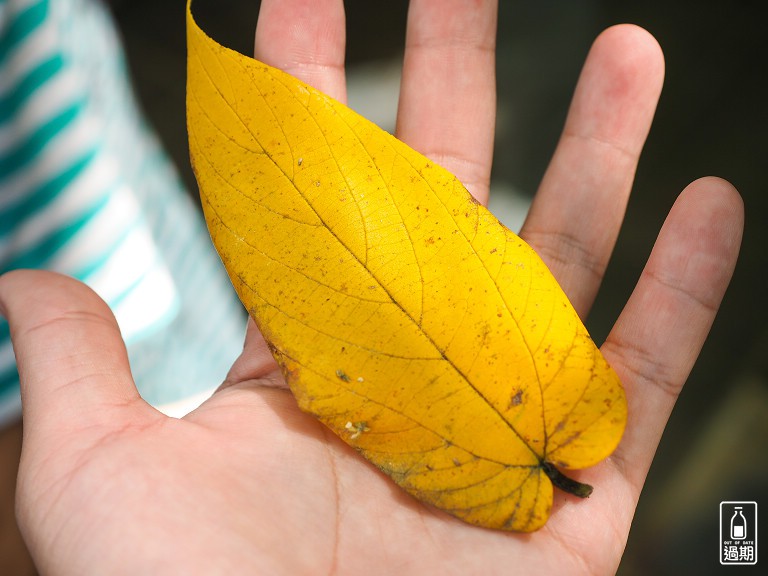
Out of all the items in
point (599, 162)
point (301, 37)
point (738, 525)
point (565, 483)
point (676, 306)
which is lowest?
point (738, 525)

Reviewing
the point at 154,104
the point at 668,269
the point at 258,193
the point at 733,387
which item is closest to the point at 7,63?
the point at 154,104

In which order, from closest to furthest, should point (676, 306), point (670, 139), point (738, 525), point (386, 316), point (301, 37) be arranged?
1. point (386, 316)
2. point (676, 306)
3. point (301, 37)
4. point (738, 525)
5. point (670, 139)

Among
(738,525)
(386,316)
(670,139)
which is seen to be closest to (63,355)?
(386,316)

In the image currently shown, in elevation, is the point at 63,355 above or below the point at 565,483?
above

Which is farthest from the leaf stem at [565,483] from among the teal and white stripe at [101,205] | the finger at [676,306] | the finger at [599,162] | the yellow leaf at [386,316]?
the teal and white stripe at [101,205]

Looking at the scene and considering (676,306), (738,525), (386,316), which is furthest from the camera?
(738,525)

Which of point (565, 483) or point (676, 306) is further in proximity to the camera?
point (676, 306)

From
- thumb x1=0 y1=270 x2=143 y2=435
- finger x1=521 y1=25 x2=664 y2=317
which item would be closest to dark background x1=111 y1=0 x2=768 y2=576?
finger x1=521 y1=25 x2=664 y2=317

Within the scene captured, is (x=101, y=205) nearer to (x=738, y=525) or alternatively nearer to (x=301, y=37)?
(x=301, y=37)
